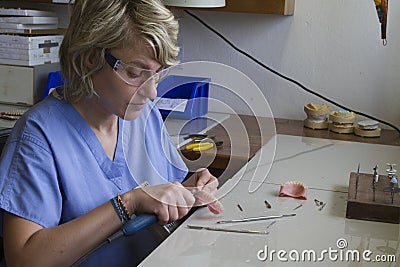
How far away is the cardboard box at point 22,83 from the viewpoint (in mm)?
2260

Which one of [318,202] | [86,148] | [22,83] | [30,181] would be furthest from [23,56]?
[318,202]

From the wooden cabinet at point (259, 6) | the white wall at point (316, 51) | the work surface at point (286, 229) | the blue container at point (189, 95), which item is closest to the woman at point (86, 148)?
the work surface at point (286, 229)

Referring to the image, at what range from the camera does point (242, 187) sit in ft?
5.12

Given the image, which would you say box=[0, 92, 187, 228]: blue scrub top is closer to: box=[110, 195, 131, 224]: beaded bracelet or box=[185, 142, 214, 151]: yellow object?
box=[110, 195, 131, 224]: beaded bracelet

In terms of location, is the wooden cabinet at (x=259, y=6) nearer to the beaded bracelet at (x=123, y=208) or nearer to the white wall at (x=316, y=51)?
the white wall at (x=316, y=51)

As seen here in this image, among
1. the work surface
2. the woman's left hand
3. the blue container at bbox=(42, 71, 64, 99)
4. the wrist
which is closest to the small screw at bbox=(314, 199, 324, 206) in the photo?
the work surface

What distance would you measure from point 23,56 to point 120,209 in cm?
121

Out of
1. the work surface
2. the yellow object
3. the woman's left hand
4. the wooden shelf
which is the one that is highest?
the wooden shelf

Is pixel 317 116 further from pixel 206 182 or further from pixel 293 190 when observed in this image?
pixel 206 182

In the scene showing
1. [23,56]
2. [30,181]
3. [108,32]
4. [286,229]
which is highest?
[108,32]

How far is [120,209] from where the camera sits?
1215 mm

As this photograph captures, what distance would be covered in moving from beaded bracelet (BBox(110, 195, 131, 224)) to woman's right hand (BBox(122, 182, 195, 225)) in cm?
1

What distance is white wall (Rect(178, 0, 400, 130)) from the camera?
2.25m

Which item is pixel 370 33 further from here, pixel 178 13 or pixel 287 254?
pixel 287 254
